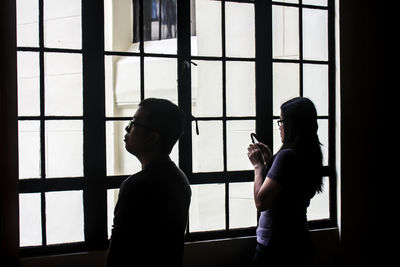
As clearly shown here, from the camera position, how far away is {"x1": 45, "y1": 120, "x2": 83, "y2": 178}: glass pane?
3.78 metres

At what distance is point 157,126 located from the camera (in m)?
1.43

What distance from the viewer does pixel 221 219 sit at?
4.95 meters

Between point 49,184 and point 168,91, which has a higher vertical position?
point 168,91

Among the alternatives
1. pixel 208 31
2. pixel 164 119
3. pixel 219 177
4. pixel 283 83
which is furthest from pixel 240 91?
pixel 164 119

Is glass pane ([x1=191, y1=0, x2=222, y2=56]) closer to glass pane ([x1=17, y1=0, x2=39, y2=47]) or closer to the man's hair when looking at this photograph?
glass pane ([x1=17, y1=0, x2=39, y2=47])

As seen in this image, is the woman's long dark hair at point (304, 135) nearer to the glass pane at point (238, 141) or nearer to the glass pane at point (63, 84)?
the glass pane at point (238, 141)

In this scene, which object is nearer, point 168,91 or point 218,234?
point 218,234

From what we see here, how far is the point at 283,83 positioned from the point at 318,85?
0.29m

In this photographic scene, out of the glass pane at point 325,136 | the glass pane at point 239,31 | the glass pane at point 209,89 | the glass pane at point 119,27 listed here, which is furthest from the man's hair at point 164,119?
the glass pane at point 119,27

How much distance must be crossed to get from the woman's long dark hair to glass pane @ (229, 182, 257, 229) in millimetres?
1749

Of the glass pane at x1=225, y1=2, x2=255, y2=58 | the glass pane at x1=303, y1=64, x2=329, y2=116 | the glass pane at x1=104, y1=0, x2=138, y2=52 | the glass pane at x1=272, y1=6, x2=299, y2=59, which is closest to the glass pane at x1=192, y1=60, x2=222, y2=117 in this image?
the glass pane at x1=225, y1=2, x2=255, y2=58

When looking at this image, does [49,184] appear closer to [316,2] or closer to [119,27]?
[316,2]

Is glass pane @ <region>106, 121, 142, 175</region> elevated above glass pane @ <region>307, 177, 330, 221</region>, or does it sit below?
above

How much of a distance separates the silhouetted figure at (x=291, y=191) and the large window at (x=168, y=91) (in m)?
0.64
